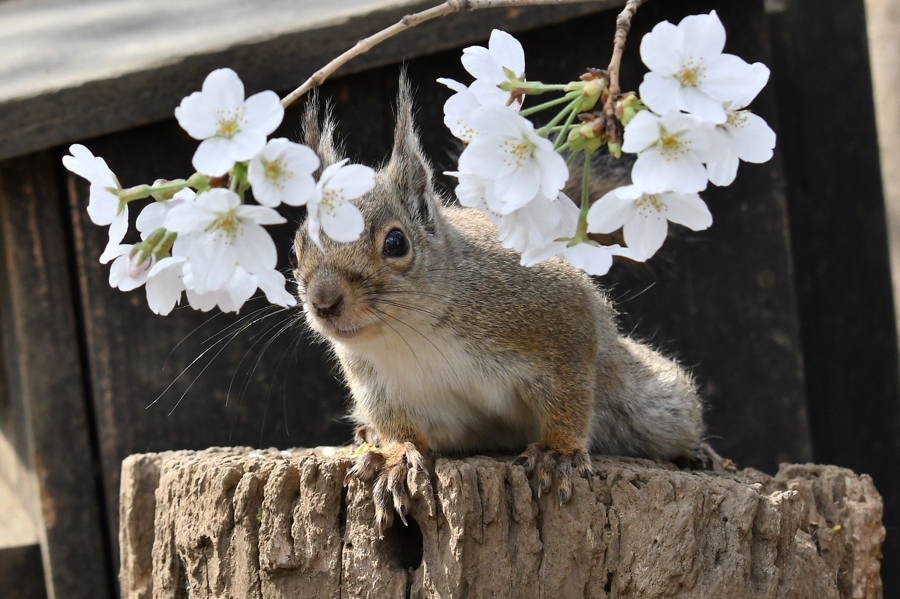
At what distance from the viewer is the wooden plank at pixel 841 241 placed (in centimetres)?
367

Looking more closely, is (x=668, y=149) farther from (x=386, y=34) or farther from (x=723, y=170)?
(x=386, y=34)

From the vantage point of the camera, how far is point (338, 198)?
1.37 meters

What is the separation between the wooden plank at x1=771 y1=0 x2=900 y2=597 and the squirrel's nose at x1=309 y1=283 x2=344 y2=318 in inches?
89.6

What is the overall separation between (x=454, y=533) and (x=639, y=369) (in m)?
1.00

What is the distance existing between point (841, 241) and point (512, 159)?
2.67 meters

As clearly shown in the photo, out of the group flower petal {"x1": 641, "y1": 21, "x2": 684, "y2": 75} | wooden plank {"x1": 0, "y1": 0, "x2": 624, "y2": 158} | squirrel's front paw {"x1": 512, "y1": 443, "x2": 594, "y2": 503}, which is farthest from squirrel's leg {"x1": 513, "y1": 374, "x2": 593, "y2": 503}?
wooden plank {"x1": 0, "y1": 0, "x2": 624, "y2": 158}

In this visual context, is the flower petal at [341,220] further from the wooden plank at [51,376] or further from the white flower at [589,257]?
the wooden plank at [51,376]

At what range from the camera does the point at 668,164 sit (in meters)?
1.34

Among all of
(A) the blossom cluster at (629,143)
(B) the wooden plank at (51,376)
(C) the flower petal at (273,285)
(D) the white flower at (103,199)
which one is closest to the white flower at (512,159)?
(A) the blossom cluster at (629,143)

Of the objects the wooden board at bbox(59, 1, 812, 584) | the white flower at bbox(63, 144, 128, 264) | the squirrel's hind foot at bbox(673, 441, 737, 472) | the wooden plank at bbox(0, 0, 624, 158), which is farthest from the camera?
the wooden board at bbox(59, 1, 812, 584)

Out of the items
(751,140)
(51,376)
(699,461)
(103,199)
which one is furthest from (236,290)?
(51,376)

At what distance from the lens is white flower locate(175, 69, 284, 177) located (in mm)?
1281

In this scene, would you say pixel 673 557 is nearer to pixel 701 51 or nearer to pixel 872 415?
pixel 701 51

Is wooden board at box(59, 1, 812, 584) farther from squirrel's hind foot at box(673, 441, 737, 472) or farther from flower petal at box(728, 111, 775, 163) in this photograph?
flower petal at box(728, 111, 775, 163)
